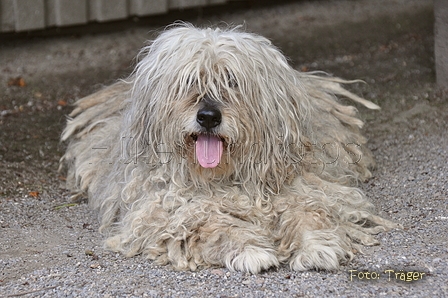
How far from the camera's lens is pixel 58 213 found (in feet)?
17.4

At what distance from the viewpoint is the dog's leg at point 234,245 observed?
410cm

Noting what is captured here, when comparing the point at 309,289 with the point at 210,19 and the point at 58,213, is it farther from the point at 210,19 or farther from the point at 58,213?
the point at 210,19

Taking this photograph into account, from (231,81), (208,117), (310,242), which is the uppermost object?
(231,81)

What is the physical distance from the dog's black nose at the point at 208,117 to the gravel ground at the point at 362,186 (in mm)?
722

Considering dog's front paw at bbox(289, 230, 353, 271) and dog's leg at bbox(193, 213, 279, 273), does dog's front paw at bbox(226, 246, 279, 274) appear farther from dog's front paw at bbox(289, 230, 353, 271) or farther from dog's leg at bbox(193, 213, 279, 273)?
dog's front paw at bbox(289, 230, 353, 271)

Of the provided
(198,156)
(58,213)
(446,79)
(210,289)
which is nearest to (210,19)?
(446,79)

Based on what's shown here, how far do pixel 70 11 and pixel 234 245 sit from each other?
14.7ft

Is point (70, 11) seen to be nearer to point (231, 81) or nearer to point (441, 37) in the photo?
point (441, 37)

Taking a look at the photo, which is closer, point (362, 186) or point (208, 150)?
point (208, 150)

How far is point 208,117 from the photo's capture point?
427 centimetres

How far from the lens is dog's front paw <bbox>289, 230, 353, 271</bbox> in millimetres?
4105

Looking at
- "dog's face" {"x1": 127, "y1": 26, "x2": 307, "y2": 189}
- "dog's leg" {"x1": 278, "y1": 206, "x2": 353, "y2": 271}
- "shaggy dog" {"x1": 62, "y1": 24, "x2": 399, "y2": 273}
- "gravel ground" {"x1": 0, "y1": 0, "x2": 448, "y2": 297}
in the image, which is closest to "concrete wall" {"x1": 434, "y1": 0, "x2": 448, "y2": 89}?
"gravel ground" {"x1": 0, "y1": 0, "x2": 448, "y2": 297}

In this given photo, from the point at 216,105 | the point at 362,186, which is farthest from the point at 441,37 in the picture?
the point at 216,105

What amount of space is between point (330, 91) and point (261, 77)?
1420mm
